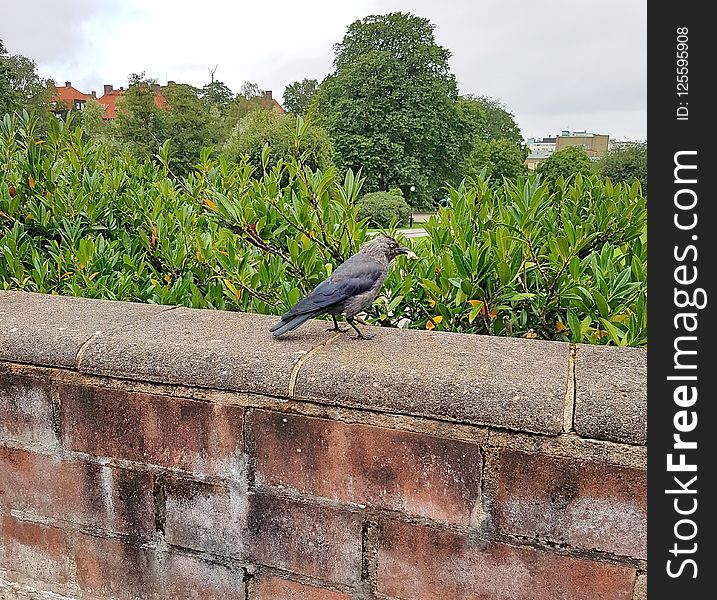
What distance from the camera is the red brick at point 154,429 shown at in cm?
174

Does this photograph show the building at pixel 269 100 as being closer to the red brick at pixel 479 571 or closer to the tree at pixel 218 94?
the tree at pixel 218 94

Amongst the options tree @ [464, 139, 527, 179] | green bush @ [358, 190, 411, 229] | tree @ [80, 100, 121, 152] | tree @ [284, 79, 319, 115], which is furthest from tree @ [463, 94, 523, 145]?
green bush @ [358, 190, 411, 229]

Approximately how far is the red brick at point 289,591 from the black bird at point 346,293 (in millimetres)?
672

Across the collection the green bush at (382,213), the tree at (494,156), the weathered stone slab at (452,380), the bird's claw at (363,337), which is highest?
the tree at (494,156)

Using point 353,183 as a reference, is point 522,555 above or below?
below

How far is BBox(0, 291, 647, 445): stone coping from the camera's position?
4.83 feet

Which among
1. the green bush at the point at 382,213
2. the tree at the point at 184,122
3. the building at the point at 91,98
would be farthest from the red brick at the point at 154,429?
the building at the point at 91,98

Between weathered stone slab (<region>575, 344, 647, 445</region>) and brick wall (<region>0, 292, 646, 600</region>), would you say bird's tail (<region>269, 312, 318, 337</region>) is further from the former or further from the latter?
weathered stone slab (<region>575, 344, 647, 445</region>)

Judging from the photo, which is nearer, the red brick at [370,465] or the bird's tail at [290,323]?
the red brick at [370,465]

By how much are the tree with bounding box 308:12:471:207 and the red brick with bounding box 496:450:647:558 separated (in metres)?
37.9

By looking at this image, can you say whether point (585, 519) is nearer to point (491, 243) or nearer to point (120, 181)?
point (491, 243)

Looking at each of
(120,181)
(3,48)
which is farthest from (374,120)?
(120,181)

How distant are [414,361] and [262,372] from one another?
39 centimetres

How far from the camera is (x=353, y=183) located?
2.70 metres
